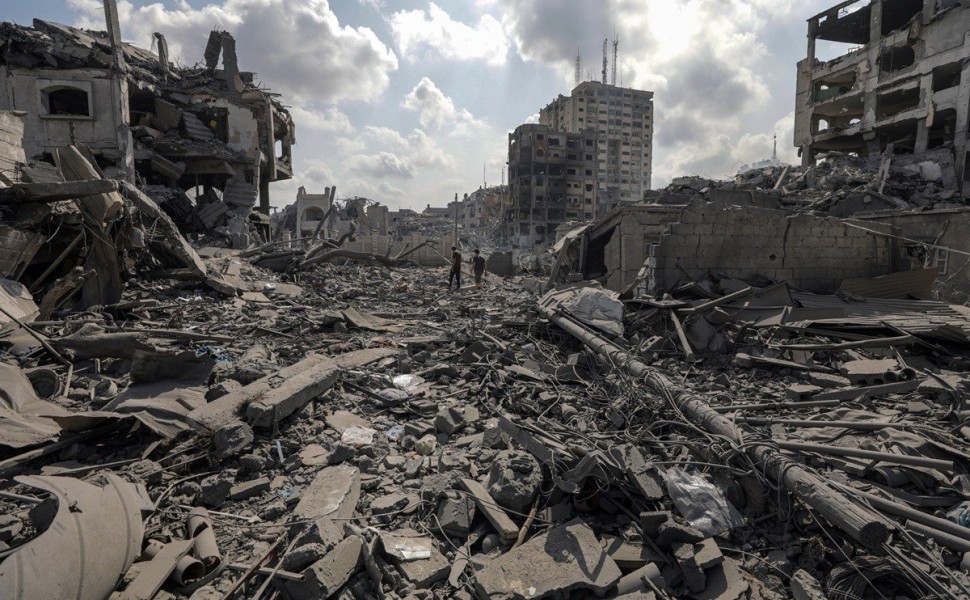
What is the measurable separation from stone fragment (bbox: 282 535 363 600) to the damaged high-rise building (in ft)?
104

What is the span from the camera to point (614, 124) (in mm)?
85875

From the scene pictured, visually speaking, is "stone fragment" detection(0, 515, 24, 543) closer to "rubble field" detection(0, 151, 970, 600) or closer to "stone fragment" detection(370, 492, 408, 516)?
"rubble field" detection(0, 151, 970, 600)

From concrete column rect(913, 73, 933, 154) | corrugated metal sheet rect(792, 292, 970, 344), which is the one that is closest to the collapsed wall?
corrugated metal sheet rect(792, 292, 970, 344)

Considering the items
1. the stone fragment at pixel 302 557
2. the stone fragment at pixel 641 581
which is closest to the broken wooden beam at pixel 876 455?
the stone fragment at pixel 641 581

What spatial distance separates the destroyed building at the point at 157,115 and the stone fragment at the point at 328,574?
18.2 meters

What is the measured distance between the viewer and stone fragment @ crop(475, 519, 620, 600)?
2451 mm

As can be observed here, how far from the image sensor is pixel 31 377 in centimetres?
486

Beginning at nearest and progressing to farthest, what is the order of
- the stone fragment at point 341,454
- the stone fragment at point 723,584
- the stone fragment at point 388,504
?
1. the stone fragment at point 723,584
2. the stone fragment at point 388,504
3. the stone fragment at point 341,454

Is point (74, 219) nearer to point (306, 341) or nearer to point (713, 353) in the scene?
point (306, 341)

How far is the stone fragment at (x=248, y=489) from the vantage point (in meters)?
3.40

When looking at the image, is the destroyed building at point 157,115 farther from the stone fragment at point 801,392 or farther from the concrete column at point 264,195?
the stone fragment at point 801,392

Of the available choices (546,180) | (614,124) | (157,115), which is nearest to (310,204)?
(157,115)

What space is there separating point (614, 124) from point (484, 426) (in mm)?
91322

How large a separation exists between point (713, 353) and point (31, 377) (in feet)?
27.5
